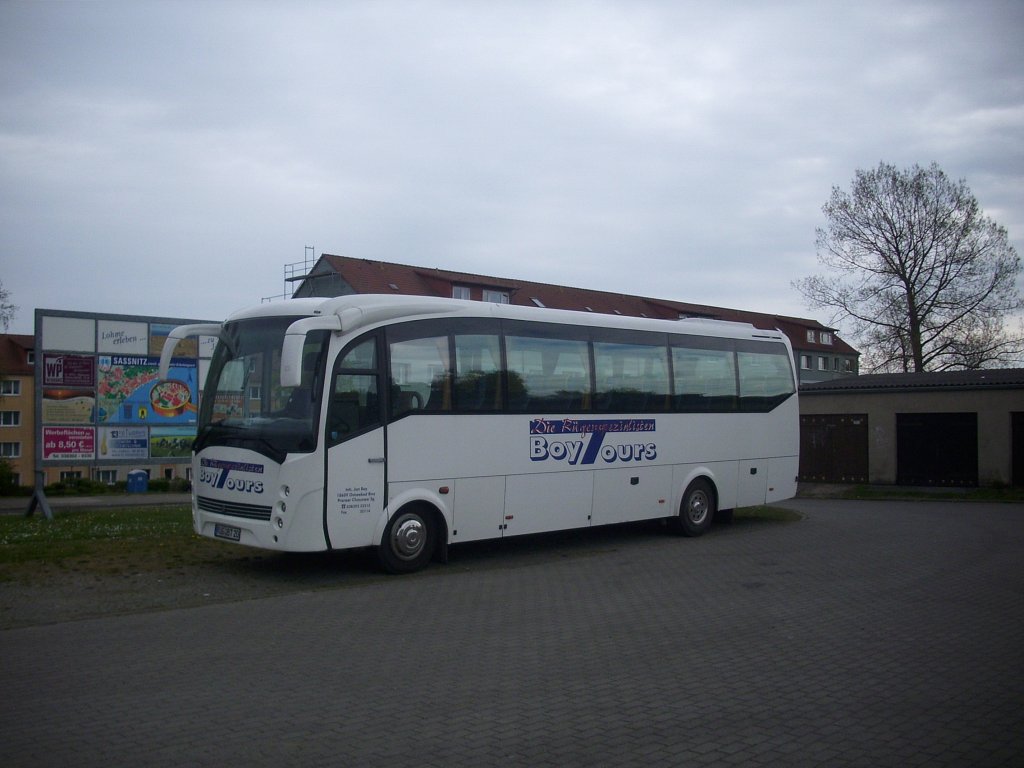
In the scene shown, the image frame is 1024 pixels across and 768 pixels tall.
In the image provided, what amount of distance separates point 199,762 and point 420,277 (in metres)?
44.4

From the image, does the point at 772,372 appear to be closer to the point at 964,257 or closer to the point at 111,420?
the point at 111,420

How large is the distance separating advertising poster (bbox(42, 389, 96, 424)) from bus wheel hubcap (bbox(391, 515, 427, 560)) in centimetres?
1044

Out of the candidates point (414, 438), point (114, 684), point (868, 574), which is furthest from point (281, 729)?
point (868, 574)

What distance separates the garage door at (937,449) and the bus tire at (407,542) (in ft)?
74.0

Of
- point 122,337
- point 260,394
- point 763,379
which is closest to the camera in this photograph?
point 260,394

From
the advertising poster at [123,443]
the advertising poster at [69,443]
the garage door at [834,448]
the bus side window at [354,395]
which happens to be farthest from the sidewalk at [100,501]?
the garage door at [834,448]

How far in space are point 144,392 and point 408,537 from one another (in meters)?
11.7

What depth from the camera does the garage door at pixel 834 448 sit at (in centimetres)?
3078

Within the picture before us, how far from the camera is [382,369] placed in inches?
437

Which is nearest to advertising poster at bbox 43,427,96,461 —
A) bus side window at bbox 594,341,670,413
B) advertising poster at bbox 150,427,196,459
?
advertising poster at bbox 150,427,196,459

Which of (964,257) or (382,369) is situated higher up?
(964,257)

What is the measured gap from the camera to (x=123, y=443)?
2005cm

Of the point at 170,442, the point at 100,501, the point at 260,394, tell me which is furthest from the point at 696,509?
the point at 100,501

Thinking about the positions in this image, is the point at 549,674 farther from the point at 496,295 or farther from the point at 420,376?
the point at 496,295
